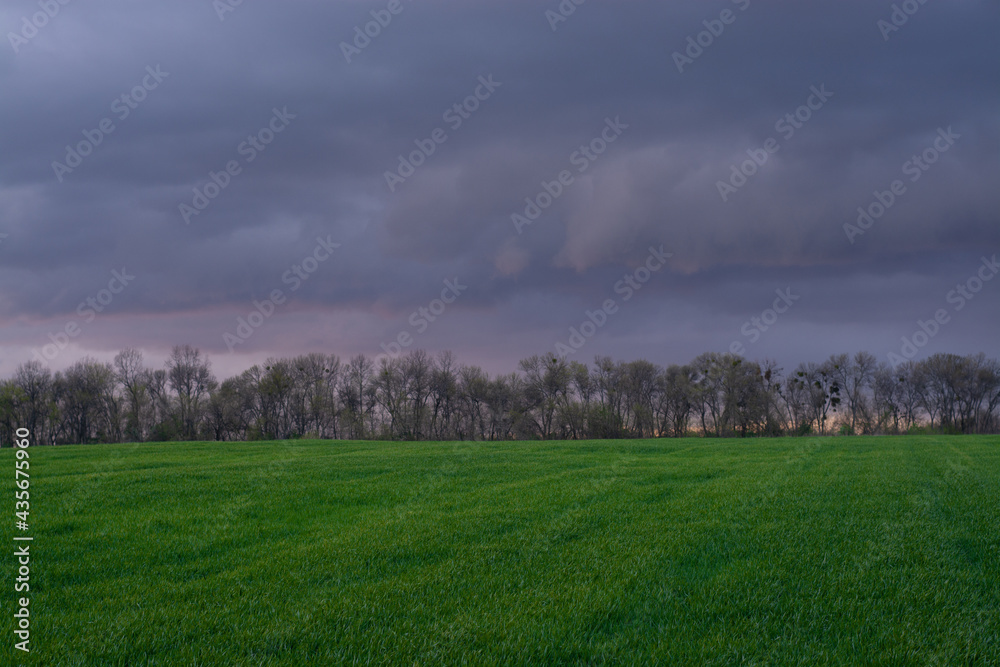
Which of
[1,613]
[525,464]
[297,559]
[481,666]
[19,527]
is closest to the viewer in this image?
[481,666]

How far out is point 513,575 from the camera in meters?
7.91

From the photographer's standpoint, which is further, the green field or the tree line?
the tree line

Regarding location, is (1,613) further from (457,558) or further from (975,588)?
(975,588)

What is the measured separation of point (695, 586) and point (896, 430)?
94858mm

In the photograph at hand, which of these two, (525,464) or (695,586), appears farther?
(525,464)

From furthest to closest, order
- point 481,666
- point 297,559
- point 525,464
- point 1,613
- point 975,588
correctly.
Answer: point 525,464 → point 297,559 → point 975,588 → point 1,613 → point 481,666

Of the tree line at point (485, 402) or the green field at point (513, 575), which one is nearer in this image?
the green field at point (513, 575)

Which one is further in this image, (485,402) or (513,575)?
(485,402)

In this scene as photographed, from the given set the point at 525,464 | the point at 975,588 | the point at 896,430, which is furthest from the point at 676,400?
the point at 975,588

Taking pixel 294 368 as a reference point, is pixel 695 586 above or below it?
below

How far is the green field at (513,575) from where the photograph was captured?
5.76m

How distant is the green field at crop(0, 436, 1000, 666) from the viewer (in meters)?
5.76

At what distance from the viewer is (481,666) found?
5.36m

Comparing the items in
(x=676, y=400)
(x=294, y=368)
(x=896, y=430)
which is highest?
(x=294, y=368)
